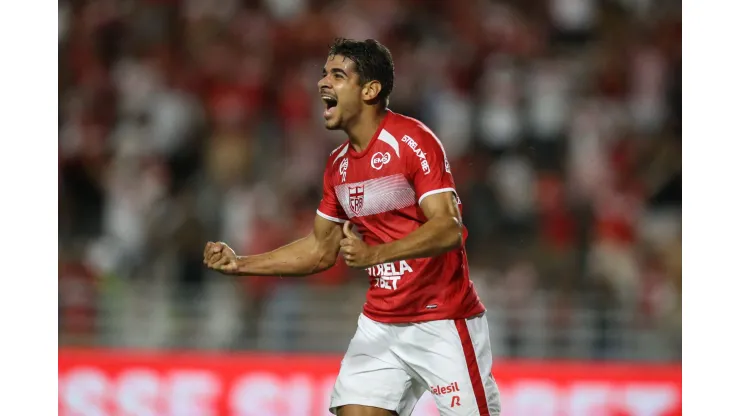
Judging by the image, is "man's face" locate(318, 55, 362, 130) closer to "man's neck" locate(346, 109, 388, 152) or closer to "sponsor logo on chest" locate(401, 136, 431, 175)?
"man's neck" locate(346, 109, 388, 152)

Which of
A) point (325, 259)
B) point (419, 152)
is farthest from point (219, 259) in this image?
point (419, 152)

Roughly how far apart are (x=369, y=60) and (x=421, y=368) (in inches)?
55.1

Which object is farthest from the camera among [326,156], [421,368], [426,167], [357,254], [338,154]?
[326,156]

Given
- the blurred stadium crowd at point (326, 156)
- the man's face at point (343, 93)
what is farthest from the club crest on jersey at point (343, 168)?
the blurred stadium crowd at point (326, 156)

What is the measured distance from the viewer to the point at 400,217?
4.60m

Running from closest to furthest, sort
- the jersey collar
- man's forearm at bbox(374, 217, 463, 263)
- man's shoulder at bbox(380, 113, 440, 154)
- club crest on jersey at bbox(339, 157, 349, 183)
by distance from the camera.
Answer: man's forearm at bbox(374, 217, 463, 263) → man's shoulder at bbox(380, 113, 440, 154) → the jersey collar → club crest on jersey at bbox(339, 157, 349, 183)

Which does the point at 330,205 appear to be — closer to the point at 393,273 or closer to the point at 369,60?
the point at 393,273

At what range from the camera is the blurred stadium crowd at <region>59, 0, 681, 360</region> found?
29.9 ft

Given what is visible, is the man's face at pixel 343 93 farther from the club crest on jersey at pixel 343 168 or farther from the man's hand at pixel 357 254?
the man's hand at pixel 357 254

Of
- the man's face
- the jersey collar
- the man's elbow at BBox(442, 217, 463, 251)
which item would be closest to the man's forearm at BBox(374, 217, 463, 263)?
the man's elbow at BBox(442, 217, 463, 251)

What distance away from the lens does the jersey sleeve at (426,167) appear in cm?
436
